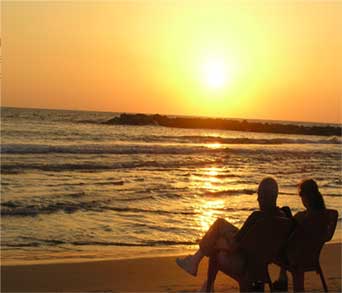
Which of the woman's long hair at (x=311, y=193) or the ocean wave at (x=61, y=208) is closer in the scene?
the woman's long hair at (x=311, y=193)

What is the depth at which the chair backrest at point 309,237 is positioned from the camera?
4.93m

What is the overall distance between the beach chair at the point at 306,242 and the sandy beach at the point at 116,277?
840 mm

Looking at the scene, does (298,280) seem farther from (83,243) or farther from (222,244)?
(83,243)

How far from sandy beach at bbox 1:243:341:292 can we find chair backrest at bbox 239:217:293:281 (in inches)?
40.5

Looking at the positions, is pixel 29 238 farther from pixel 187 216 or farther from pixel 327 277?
pixel 327 277

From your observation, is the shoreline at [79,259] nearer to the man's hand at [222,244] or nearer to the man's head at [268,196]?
the man's hand at [222,244]

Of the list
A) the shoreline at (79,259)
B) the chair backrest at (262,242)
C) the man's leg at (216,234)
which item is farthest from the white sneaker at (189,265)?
the shoreline at (79,259)

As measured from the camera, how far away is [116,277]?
6262 mm

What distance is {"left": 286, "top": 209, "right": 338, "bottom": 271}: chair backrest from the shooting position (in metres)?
4.93

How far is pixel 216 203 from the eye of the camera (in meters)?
12.3

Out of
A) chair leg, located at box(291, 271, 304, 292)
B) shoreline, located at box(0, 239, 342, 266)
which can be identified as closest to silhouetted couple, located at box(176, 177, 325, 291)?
chair leg, located at box(291, 271, 304, 292)

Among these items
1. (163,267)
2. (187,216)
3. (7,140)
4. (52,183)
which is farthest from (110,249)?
(7,140)

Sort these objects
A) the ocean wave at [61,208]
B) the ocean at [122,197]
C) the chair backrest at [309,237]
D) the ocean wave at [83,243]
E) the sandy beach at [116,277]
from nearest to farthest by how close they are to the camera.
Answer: the chair backrest at [309,237] < the sandy beach at [116,277] < the ocean wave at [83,243] < the ocean at [122,197] < the ocean wave at [61,208]

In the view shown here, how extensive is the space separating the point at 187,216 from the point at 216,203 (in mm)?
1897
